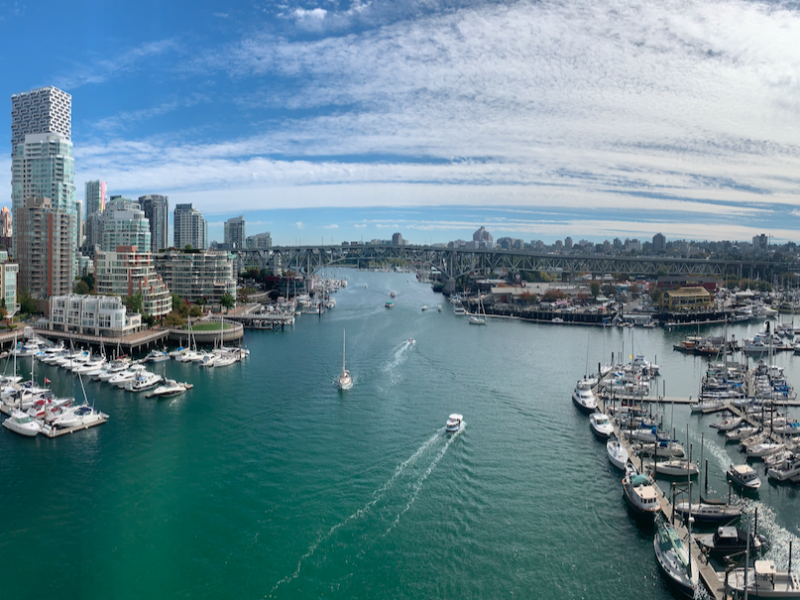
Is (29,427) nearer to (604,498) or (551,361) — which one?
(604,498)

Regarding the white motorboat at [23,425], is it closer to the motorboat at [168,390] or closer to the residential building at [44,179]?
the motorboat at [168,390]

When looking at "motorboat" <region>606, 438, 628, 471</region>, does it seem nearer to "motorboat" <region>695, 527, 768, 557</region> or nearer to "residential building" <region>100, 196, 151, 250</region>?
"motorboat" <region>695, 527, 768, 557</region>

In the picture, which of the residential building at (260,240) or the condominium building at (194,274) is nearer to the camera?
the condominium building at (194,274)

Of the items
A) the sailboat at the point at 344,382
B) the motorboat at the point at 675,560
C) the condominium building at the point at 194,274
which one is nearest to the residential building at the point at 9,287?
the condominium building at the point at 194,274

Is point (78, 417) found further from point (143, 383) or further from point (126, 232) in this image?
point (126, 232)

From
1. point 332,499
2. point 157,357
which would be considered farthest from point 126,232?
point 332,499

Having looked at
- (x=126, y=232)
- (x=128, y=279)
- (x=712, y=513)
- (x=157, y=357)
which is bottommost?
(x=712, y=513)

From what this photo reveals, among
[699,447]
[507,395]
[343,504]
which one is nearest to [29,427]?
[343,504]
